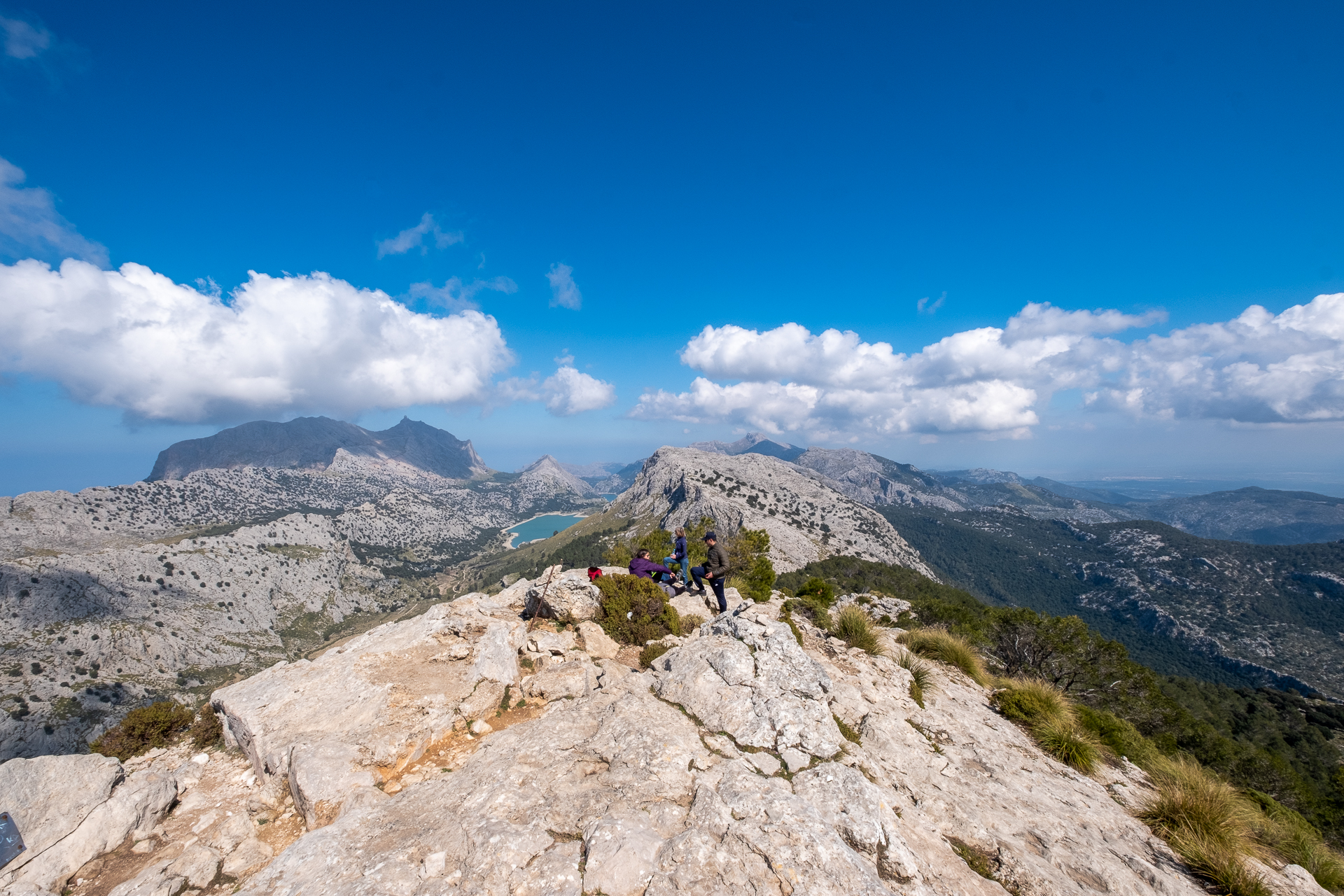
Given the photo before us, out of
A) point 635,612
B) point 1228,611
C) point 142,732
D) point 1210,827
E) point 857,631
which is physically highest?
point 635,612

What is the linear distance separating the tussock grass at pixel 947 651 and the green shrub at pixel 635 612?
9.01 m

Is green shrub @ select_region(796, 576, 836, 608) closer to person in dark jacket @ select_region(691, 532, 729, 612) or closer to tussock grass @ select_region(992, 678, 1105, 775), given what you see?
person in dark jacket @ select_region(691, 532, 729, 612)

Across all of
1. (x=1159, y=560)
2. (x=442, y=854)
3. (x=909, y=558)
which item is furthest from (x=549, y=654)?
(x=1159, y=560)

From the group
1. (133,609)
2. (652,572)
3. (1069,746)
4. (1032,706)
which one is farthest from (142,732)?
(133,609)

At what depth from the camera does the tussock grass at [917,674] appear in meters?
12.5

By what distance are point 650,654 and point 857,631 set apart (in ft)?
24.7

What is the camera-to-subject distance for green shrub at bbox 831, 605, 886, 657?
1515 cm

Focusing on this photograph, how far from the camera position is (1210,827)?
8.34 metres

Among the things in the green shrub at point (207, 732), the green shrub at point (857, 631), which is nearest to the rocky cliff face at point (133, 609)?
the green shrub at point (207, 732)

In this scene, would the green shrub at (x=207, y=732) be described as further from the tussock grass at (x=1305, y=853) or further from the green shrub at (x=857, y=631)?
the tussock grass at (x=1305, y=853)

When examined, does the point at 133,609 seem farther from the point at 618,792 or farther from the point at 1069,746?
the point at 1069,746

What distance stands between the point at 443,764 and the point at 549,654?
4052 millimetres

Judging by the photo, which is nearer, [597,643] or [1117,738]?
[1117,738]

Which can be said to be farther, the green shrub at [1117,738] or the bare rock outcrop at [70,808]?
the green shrub at [1117,738]
